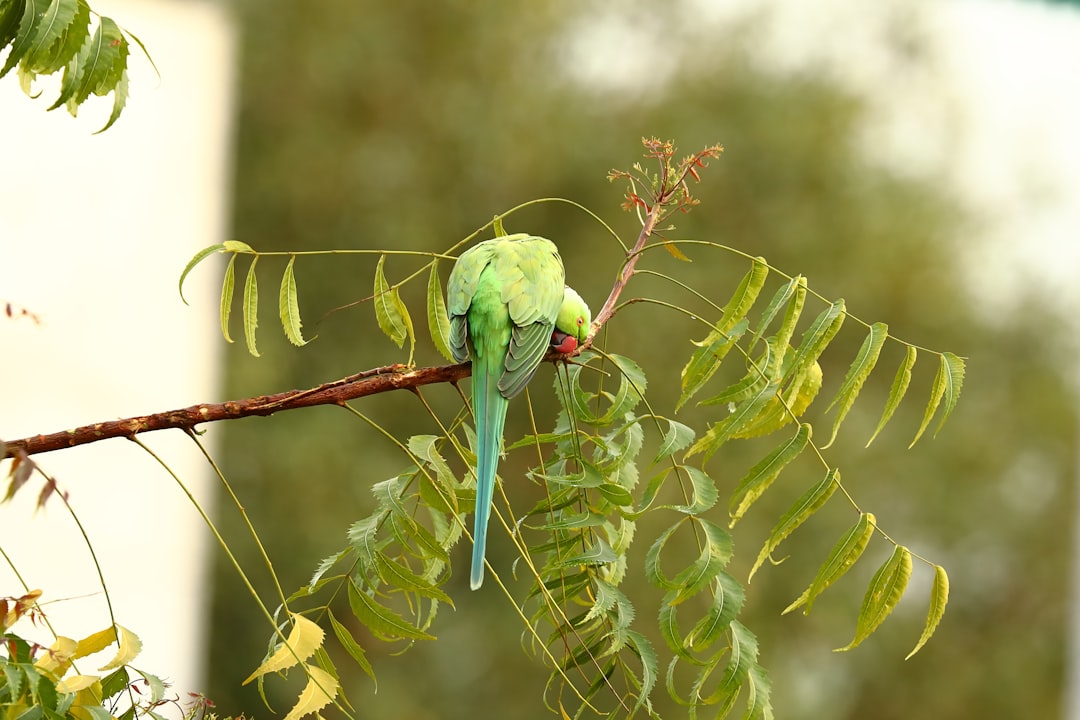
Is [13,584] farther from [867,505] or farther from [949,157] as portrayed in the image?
[949,157]

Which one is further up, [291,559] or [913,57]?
[913,57]

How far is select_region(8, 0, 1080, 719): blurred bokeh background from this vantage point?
1091 cm

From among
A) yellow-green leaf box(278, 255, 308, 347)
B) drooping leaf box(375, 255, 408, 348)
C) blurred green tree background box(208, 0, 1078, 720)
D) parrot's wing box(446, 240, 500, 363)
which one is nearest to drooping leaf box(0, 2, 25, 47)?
yellow-green leaf box(278, 255, 308, 347)

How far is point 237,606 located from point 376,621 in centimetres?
988

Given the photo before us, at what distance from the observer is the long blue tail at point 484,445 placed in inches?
61.7

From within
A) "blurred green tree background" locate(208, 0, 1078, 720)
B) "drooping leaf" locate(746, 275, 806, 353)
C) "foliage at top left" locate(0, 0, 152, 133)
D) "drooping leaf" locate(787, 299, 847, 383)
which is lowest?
"blurred green tree background" locate(208, 0, 1078, 720)


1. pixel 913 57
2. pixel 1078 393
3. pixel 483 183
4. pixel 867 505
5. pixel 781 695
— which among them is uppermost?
pixel 913 57

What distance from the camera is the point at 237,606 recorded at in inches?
434

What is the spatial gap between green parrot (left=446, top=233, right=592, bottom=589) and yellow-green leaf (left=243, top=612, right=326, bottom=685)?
0.76ft

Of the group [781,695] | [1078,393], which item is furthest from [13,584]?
[1078,393]

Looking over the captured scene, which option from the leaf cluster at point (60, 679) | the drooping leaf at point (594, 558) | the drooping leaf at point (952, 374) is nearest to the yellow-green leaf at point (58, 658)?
the leaf cluster at point (60, 679)

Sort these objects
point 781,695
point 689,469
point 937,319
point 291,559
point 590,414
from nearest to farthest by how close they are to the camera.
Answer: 1. point 689,469
2. point 590,414
3. point 291,559
4. point 781,695
5. point 937,319

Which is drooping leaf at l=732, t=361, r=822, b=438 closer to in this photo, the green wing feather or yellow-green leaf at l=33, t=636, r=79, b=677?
the green wing feather

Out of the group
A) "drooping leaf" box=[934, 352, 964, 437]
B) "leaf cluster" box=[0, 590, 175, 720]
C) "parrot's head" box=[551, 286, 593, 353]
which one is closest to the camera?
"leaf cluster" box=[0, 590, 175, 720]
